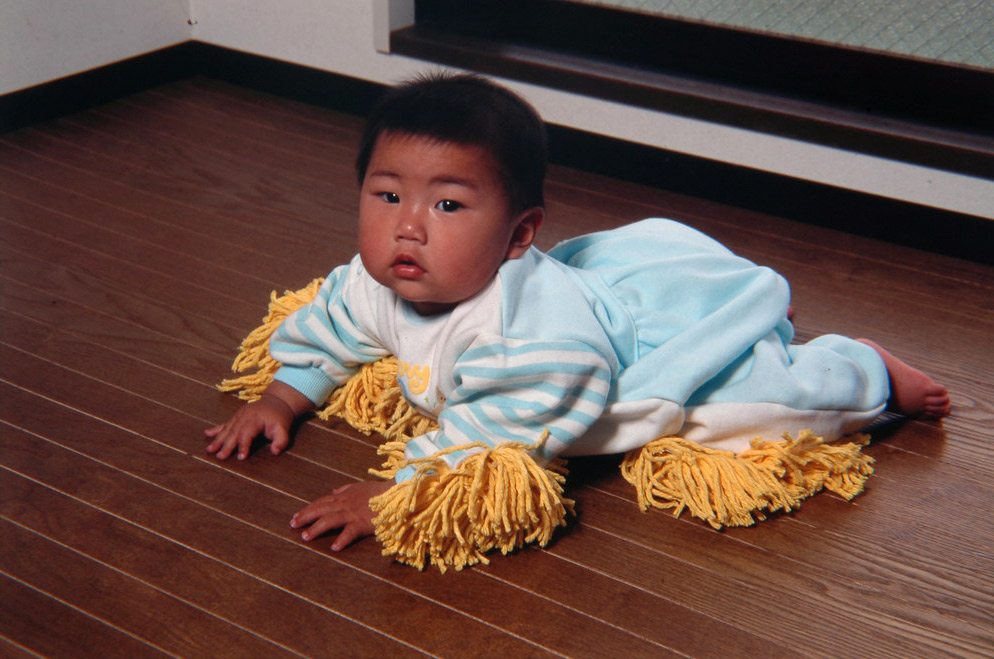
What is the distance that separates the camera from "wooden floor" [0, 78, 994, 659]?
0.98m

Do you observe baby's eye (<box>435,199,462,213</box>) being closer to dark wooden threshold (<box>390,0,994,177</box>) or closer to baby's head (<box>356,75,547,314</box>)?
baby's head (<box>356,75,547,314</box>)

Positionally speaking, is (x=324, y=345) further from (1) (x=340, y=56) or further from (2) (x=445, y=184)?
(1) (x=340, y=56)

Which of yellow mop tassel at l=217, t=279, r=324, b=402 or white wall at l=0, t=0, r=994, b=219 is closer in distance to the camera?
yellow mop tassel at l=217, t=279, r=324, b=402

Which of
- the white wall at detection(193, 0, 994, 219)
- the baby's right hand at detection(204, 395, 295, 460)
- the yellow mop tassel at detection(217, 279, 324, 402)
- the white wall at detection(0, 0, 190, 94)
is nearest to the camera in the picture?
the baby's right hand at detection(204, 395, 295, 460)

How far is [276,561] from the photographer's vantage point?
1.05m

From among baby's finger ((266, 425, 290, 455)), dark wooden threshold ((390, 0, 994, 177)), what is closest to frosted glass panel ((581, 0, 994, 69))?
dark wooden threshold ((390, 0, 994, 177))

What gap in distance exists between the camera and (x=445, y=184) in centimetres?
Answer: 104

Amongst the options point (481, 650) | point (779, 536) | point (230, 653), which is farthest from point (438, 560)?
point (779, 536)

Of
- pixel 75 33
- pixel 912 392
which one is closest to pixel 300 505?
pixel 912 392

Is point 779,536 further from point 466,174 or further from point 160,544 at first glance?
point 160,544

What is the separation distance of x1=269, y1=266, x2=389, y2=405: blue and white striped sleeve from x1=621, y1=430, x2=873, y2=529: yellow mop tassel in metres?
0.36

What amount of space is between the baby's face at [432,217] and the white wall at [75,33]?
130cm

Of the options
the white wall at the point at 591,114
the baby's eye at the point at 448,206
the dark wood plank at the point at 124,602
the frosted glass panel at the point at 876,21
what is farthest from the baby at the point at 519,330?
the frosted glass panel at the point at 876,21

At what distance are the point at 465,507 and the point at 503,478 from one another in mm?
49
